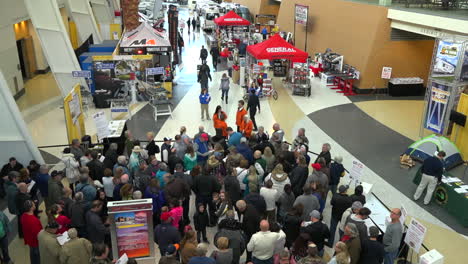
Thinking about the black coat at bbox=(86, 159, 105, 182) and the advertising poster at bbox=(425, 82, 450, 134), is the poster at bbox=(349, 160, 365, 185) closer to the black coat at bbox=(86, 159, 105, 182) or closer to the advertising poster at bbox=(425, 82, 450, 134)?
the advertising poster at bbox=(425, 82, 450, 134)

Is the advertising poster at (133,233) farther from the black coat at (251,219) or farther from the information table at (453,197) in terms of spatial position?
the information table at (453,197)

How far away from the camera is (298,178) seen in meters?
8.55

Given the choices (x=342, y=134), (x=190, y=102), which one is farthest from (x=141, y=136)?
(x=342, y=134)

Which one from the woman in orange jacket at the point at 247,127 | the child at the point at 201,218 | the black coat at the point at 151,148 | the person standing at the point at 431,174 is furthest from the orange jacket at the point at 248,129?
the person standing at the point at 431,174

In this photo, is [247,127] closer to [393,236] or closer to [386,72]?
[393,236]

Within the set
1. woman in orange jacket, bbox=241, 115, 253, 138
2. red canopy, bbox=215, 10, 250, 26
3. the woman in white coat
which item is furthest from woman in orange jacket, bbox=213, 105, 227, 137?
red canopy, bbox=215, 10, 250, 26

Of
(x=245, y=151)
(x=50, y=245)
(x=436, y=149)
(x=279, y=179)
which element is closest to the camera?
(x=50, y=245)

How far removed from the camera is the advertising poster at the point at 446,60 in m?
11.8

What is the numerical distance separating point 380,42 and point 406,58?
151cm

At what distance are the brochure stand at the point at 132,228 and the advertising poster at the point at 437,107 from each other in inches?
370

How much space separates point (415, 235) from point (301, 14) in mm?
19431

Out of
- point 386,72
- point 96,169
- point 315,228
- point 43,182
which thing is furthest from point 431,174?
point 386,72

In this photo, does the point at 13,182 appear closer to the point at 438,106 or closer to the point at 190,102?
the point at 190,102

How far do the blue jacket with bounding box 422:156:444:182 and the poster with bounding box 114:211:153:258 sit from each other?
Result: 21.7 feet
